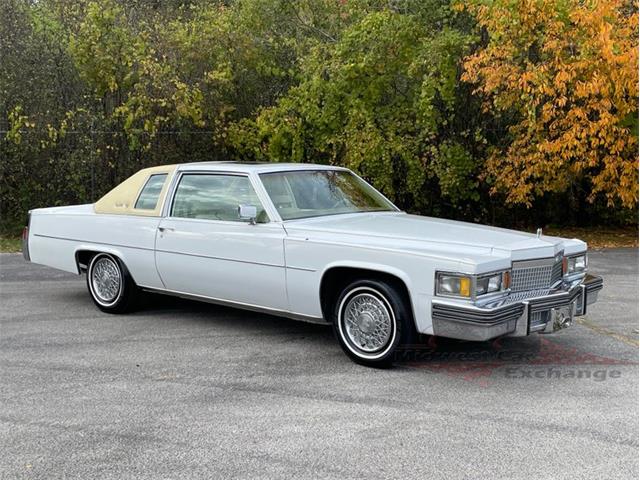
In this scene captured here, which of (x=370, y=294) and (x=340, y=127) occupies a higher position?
(x=340, y=127)

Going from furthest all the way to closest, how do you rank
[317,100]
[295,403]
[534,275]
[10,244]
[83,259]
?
[317,100] → [10,244] → [83,259] → [534,275] → [295,403]

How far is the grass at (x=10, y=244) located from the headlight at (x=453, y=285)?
9.68 metres

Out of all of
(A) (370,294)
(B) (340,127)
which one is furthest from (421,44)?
(A) (370,294)

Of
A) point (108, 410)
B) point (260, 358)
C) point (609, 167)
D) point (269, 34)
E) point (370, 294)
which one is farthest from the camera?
point (269, 34)

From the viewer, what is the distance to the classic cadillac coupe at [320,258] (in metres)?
5.09

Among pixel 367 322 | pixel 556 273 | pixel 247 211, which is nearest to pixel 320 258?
pixel 367 322

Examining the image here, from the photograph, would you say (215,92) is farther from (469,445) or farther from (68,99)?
(469,445)

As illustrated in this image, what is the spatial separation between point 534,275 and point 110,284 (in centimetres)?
415

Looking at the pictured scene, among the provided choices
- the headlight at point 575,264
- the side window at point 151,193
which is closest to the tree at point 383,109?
the side window at point 151,193

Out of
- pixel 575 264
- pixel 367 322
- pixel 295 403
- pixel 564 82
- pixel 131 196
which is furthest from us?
pixel 564 82

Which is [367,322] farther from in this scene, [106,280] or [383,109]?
[383,109]

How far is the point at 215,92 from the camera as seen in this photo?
14.3 metres

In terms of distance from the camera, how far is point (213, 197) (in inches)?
262

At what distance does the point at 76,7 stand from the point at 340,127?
5.83 m
